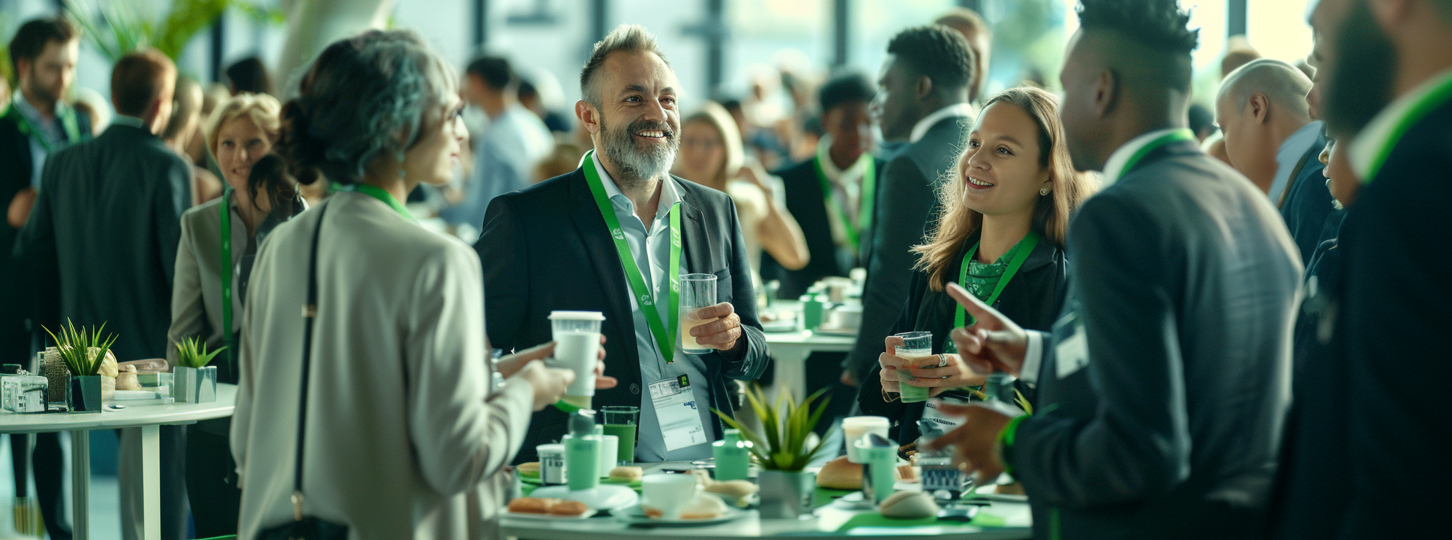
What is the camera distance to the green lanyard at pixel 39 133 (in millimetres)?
5176

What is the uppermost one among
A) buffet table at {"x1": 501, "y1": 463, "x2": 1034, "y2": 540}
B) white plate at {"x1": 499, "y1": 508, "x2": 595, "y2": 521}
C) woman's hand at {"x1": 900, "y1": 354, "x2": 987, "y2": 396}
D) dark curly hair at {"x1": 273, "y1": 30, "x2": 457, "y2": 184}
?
dark curly hair at {"x1": 273, "y1": 30, "x2": 457, "y2": 184}

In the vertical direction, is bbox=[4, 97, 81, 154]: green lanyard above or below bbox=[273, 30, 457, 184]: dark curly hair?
above

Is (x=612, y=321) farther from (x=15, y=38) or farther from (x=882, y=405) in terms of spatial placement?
(x=15, y=38)

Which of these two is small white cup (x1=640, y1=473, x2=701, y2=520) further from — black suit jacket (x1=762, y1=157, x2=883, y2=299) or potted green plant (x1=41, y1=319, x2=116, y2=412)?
black suit jacket (x1=762, y1=157, x2=883, y2=299)

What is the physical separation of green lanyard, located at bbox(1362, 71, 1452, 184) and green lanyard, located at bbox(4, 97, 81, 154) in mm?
5201

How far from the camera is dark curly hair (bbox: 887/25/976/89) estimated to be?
4.39m

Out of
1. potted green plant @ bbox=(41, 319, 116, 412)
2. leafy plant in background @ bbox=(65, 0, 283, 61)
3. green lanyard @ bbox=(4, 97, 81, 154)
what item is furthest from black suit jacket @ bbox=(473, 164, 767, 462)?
leafy plant in background @ bbox=(65, 0, 283, 61)

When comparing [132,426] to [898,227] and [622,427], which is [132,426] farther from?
[898,227]

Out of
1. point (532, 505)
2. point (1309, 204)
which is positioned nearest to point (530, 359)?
point (532, 505)

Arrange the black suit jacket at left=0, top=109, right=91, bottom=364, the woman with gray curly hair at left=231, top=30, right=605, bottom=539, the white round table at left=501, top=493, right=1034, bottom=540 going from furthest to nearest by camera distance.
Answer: the black suit jacket at left=0, top=109, right=91, bottom=364, the white round table at left=501, top=493, right=1034, bottom=540, the woman with gray curly hair at left=231, top=30, right=605, bottom=539

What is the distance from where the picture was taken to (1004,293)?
2832mm

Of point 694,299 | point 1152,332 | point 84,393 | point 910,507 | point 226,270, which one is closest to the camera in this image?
point 1152,332

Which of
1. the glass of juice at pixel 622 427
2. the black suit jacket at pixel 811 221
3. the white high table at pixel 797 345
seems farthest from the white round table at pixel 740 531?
the black suit jacket at pixel 811 221

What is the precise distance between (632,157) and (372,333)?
1.24m
